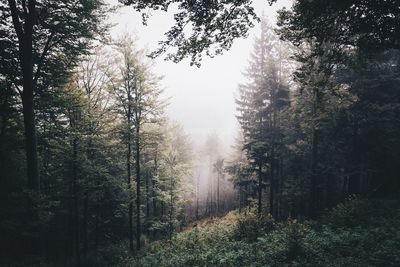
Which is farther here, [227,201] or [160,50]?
[227,201]

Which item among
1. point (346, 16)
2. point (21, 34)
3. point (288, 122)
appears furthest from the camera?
point (288, 122)

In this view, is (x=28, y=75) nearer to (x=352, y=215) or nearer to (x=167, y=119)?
(x=167, y=119)

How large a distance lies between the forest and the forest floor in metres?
0.08

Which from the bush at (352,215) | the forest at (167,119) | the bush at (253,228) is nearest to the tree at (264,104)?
the forest at (167,119)

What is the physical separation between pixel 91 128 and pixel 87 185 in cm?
377

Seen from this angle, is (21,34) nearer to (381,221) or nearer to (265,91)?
(381,221)

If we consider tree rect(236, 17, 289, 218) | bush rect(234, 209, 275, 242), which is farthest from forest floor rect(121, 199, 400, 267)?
tree rect(236, 17, 289, 218)

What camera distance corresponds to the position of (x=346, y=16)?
8.15 meters

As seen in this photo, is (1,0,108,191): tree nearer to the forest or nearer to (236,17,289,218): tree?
the forest

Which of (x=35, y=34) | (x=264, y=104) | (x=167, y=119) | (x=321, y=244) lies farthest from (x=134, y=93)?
(x=321, y=244)

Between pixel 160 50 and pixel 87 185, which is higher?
pixel 160 50

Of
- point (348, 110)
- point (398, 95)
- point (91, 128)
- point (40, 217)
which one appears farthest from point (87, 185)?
point (398, 95)

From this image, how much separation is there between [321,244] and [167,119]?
14.1 meters

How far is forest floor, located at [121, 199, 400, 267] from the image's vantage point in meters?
9.87
